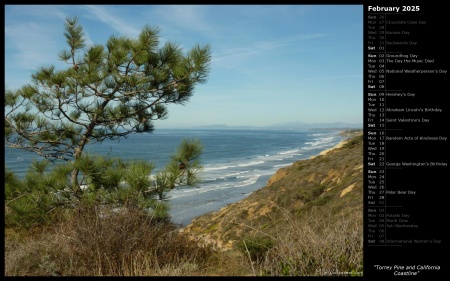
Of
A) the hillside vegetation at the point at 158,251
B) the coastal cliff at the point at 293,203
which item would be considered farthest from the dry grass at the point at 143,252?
the coastal cliff at the point at 293,203

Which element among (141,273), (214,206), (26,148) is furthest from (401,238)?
(214,206)

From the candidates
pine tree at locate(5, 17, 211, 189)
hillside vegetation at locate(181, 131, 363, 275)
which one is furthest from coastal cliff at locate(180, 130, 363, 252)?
pine tree at locate(5, 17, 211, 189)

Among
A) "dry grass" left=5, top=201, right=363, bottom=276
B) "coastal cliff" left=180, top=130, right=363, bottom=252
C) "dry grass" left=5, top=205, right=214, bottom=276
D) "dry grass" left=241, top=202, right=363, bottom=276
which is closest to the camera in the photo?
"dry grass" left=241, top=202, right=363, bottom=276

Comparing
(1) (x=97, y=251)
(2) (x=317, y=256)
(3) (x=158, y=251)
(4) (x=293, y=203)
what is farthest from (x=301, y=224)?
(4) (x=293, y=203)

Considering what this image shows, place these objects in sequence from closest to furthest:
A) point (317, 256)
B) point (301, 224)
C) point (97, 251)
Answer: point (317, 256) → point (97, 251) → point (301, 224)

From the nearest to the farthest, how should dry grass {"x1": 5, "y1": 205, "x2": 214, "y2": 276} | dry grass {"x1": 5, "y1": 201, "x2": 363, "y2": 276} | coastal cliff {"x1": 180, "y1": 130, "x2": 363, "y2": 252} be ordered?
dry grass {"x1": 5, "y1": 201, "x2": 363, "y2": 276}
dry grass {"x1": 5, "y1": 205, "x2": 214, "y2": 276}
coastal cliff {"x1": 180, "y1": 130, "x2": 363, "y2": 252}

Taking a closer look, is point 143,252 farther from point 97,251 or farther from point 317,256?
point 317,256

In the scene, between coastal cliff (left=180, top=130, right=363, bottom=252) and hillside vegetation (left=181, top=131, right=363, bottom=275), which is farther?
coastal cliff (left=180, top=130, right=363, bottom=252)

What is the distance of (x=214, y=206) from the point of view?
24578 millimetres

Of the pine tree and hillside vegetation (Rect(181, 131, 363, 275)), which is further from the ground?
the pine tree

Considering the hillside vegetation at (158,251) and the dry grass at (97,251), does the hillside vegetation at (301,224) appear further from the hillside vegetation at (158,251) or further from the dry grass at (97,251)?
the dry grass at (97,251)

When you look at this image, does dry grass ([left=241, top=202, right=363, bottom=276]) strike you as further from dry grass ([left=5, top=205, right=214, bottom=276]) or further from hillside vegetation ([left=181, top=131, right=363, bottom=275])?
dry grass ([left=5, top=205, right=214, bottom=276])

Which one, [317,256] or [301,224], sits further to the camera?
[301,224]

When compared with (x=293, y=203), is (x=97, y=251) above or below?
above
